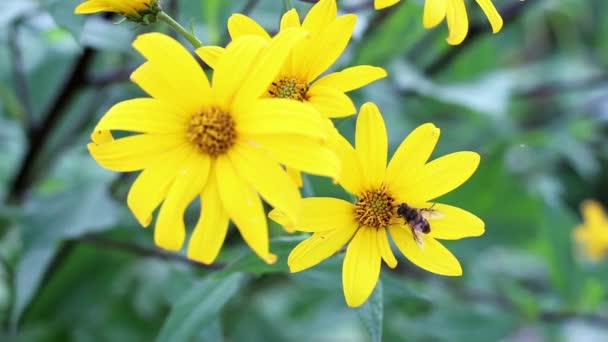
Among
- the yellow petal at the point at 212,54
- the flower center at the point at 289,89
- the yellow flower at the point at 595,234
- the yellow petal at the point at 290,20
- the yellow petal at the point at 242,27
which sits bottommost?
the yellow flower at the point at 595,234

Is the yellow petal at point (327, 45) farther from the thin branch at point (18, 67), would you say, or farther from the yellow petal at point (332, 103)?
the thin branch at point (18, 67)

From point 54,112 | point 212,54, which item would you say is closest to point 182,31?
point 212,54

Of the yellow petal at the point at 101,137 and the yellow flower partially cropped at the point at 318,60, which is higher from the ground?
the yellow flower partially cropped at the point at 318,60

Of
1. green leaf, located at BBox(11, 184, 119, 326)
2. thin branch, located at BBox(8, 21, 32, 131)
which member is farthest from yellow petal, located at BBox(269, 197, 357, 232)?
thin branch, located at BBox(8, 21, 32, 131)

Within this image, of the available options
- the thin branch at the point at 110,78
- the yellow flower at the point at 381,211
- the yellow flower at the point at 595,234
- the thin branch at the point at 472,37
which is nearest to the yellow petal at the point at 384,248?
the yellow flower at the point at 381,211

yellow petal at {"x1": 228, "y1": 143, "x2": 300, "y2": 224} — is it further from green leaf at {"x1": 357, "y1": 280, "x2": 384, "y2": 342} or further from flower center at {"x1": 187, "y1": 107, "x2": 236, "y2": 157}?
green leaf at {"x1": 357, "y1": 280, "x2": 384, "y2": 342}

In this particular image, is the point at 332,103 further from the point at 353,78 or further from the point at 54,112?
the point at 54,112

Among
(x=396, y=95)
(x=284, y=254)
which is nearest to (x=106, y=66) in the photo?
(x=396, y=95)
